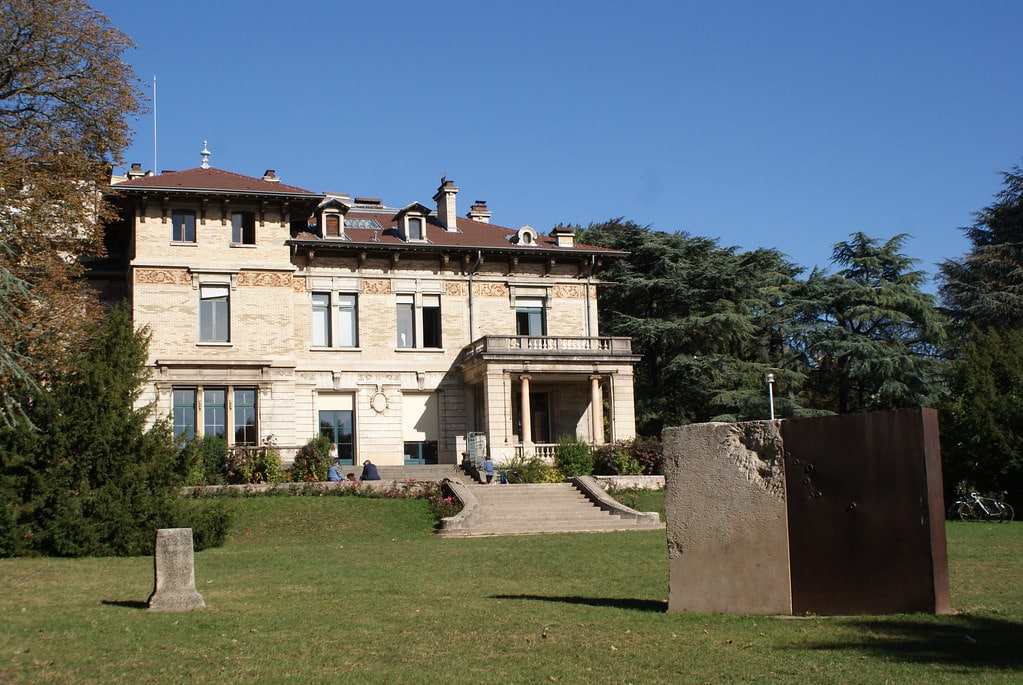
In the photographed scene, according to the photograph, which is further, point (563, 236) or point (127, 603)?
point (563, 236)

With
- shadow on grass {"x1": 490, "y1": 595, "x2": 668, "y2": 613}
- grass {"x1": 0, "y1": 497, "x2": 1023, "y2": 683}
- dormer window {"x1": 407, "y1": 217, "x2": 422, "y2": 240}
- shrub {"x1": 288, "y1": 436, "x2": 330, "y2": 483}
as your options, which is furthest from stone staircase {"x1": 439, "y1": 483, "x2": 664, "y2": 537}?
dormer window {"x1": 407, "y1": 217, "x2": 422, "y2": 240}

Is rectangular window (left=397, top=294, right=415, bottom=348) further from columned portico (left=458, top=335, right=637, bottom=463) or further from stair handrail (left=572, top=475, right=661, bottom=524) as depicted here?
stair handrail (left=572, top=475, right=661, bottom=524)

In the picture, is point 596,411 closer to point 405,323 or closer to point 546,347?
point 546,347

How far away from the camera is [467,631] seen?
11.3 metres

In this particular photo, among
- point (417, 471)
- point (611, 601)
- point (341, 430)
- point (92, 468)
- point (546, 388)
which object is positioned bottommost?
point (611, 601)

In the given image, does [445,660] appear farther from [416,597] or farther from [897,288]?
[897,288]

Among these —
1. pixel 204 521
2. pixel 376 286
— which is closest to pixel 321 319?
pixel 376 286

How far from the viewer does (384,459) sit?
4184 centimetres

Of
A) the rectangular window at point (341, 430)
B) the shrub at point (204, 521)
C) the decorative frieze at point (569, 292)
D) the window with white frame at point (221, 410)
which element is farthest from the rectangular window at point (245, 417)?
the shrub at point (204, 521)

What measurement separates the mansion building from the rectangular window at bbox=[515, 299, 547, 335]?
57 mm

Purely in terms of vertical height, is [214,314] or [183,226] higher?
[183,226]

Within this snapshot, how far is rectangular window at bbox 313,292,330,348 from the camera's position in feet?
138

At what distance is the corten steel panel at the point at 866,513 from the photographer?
1110 cm

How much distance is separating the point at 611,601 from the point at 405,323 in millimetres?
30122
